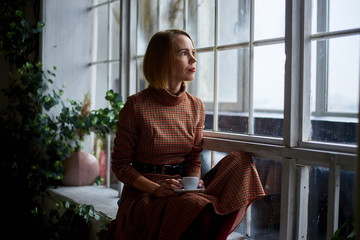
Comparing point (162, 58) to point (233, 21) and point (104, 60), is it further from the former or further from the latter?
Result: point (104, 60)

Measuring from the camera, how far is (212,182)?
195 centimetres

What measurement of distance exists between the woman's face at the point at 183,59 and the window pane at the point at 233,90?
295 mm

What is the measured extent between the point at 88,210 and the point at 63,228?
0.42 metres

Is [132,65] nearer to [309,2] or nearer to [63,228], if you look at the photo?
[63,228]

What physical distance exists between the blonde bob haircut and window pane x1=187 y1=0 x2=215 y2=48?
15.2 inches

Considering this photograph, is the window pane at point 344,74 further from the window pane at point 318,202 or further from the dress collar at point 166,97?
the dress collar at point 166,97

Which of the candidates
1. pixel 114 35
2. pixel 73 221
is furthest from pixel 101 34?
pixel 73 221

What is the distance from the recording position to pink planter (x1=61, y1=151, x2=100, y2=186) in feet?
11.6

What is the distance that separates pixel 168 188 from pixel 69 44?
7.43ft

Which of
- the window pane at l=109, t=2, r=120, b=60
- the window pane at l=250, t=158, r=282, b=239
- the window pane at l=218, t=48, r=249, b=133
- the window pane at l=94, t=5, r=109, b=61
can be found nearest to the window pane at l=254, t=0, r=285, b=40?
the window pane at l=218, t=48, r=249, b=133

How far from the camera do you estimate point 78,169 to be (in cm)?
356

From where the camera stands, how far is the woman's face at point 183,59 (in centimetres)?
213

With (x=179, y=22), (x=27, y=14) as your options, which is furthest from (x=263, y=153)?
(x=27, y=14)

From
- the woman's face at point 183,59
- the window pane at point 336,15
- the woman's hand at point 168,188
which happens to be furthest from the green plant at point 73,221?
the window pane at point 336,15
